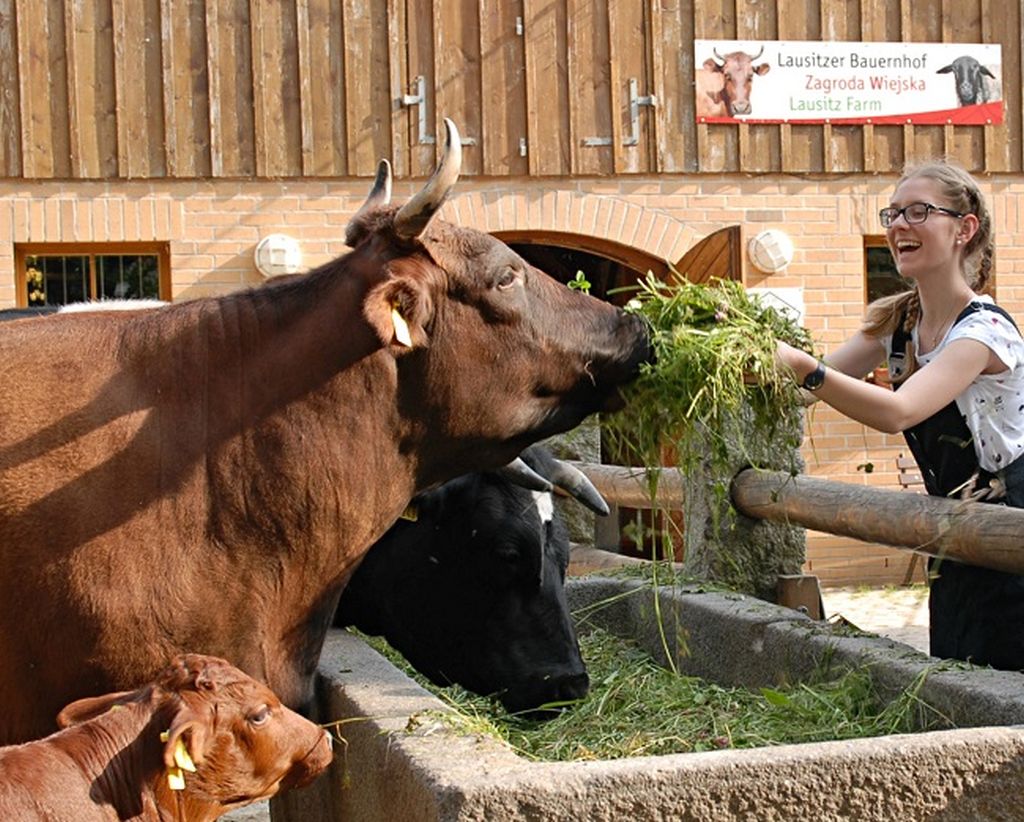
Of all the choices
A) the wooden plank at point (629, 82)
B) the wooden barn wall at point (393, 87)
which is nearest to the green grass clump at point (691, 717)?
the wooden barn wall at point (393, 87)

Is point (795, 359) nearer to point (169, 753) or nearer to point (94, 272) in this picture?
point (169, 753)

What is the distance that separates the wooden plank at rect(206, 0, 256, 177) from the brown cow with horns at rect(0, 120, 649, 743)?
7.75 metres

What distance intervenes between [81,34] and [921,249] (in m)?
8.50

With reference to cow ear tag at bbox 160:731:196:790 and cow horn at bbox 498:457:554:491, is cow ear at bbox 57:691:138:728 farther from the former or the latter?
cow horn at bbox 498:457:554:491

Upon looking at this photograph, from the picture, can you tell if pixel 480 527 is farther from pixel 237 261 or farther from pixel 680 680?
pixel 237 261

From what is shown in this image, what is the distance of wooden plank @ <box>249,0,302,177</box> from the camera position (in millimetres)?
11531

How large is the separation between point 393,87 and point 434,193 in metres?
8.34

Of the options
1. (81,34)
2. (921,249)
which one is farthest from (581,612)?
(81,34)

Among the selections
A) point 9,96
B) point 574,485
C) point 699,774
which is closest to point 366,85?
point 9,96

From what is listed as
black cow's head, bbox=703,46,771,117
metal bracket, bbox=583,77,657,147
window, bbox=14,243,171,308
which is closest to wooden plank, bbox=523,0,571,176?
metal bracket, bbox=583,77,657,147

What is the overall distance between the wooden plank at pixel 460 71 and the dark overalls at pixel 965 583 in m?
7.67

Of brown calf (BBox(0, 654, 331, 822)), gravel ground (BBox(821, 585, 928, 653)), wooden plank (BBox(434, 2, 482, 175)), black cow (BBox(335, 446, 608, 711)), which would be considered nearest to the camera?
brown calf (BBox(0, 654, 331, 822))

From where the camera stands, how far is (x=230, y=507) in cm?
367

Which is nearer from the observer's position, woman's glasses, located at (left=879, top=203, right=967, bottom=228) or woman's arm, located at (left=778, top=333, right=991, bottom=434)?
woman's arm, located at (left=778, top=333, right=991, bottom=434)
